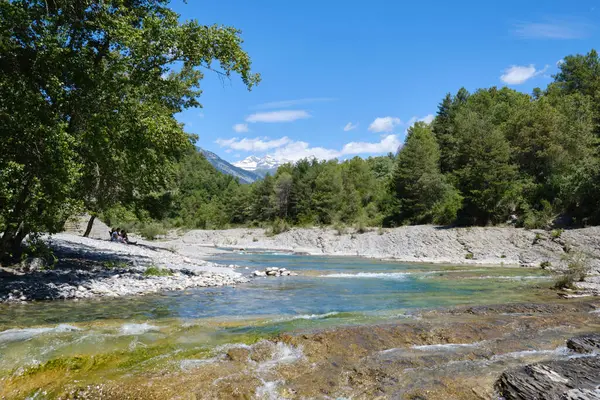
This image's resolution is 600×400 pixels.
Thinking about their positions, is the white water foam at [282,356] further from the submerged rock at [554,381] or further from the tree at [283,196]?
the tree at [283,196]

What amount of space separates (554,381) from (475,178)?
131ft

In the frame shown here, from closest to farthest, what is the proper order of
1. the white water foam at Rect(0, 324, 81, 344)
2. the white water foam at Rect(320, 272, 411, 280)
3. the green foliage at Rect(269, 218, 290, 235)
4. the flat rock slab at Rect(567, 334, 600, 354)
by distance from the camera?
→ the flat rock slab at Rect(567, 334, 600, 354)
the white water foam at Rect(0, 324, 81, 344)
the white water foam at Rect(320, 272, 411, 280)
the green foliage at Rect(269, 218, 290, 235)

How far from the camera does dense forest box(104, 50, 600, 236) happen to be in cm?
3875

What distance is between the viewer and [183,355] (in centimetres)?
782

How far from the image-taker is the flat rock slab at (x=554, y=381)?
5.93 metres

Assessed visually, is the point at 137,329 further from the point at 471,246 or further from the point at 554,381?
the point at 471,246

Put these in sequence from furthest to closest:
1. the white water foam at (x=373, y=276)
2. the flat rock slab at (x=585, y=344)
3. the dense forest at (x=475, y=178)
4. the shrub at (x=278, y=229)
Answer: the shrub at (x=278, y=229) < the dense forest at (x=475, y=178) < the white water foam at (x=373, y=276) < the flat rock slab at (x=585, y=344)

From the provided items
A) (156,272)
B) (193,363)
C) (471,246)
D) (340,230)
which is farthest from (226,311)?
(340,230)

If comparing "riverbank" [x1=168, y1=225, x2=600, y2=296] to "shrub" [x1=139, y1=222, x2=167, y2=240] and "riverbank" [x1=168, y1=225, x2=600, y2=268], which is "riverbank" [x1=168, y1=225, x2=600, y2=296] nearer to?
"riverbank" [x1=168, y1=225, x2=600, y2=268]

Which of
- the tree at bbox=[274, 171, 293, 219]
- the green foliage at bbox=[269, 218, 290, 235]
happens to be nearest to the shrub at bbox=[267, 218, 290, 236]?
the green foliage at bbox=[269, 218, 290, 235]

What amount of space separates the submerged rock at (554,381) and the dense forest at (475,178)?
29.1 m

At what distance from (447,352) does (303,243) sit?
4895 cm

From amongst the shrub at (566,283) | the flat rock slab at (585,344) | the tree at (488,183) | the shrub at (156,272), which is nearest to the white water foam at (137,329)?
the shrub at (156,272)

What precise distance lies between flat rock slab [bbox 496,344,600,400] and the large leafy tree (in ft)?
38.6
